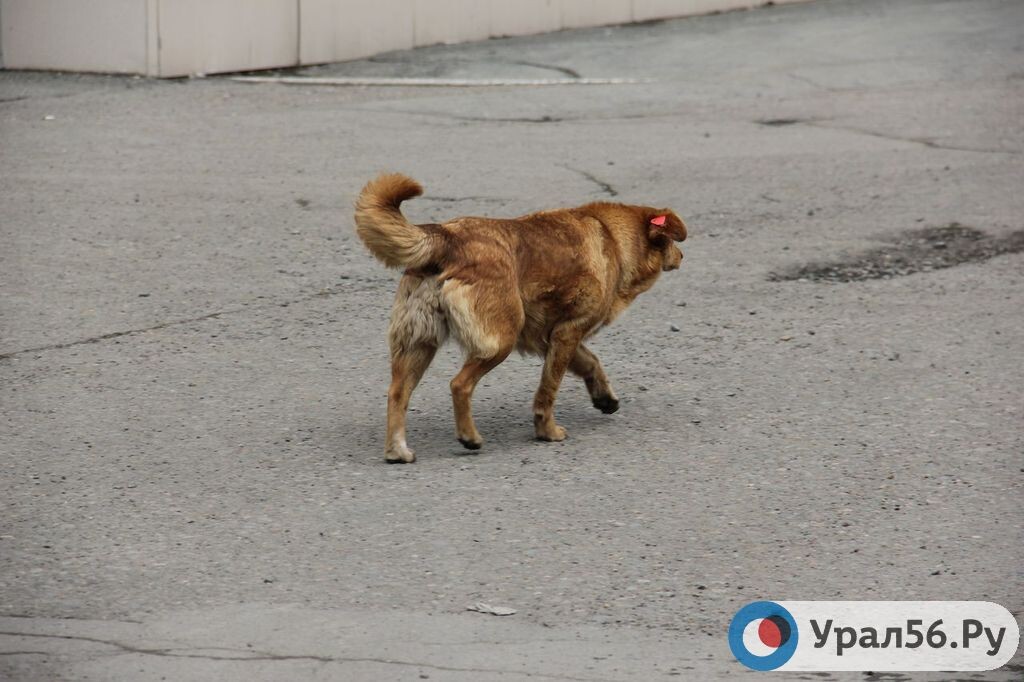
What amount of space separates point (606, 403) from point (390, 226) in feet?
5.01

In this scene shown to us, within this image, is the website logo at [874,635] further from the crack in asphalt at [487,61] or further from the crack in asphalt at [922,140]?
A: the crack in asphalt at [487,61]

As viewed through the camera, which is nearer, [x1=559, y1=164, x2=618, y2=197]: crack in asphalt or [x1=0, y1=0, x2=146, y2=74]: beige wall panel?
[x1=559, y1=164, x2=618, y2=197]: crack in asphalt

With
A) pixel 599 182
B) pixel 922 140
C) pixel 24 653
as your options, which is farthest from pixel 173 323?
pixel 922 140

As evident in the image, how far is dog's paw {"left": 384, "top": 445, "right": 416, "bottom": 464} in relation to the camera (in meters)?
6.29

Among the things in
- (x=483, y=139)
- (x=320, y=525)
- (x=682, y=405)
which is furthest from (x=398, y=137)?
(x=320, y=525)

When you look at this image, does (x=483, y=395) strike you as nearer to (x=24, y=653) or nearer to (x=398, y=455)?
(x=398, y=455)

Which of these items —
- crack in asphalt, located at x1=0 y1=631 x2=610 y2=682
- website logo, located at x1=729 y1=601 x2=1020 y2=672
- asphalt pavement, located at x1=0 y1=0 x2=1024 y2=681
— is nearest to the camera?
crack in asphalt, located at x1=0 y1=631 x2=610 y2=682

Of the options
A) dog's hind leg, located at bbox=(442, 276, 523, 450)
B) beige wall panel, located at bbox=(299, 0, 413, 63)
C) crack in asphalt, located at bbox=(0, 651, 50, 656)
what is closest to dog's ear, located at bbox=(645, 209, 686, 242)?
dog's hind leg, located at bbox=(442, 276, 523, 450)

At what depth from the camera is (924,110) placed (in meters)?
13.5

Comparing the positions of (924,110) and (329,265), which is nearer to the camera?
(329,265)

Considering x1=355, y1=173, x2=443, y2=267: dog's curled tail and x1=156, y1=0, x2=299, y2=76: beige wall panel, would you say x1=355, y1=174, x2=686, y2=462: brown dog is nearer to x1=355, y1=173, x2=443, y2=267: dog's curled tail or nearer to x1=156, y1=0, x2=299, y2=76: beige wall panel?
x1=355, y1=173, x2=443, y2=267: dog's curled tail

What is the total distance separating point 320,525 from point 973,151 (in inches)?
319

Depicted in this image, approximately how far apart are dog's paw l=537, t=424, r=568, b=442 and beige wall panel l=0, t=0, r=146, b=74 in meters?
9.18

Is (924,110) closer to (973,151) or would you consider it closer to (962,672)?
(973,151)
